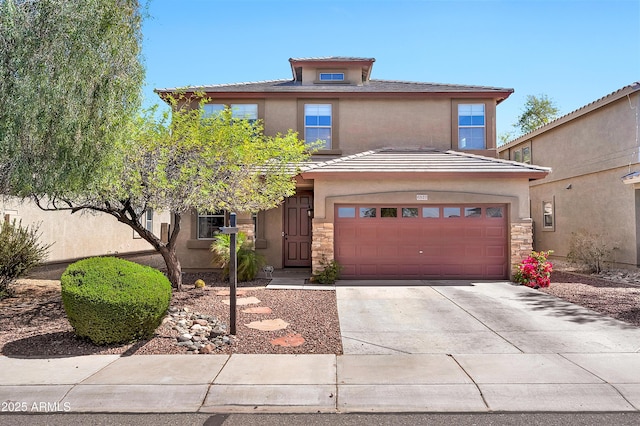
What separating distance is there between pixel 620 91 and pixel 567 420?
14.0 m

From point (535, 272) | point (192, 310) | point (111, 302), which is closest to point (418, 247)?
point (535, 272)

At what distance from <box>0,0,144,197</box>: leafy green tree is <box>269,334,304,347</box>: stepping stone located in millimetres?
4176

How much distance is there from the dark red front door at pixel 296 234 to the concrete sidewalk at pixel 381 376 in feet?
24.7

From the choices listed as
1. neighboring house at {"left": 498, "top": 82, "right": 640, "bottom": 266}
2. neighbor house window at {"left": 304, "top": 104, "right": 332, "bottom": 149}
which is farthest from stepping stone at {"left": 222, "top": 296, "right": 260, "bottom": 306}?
neighboring house at {"left": 498, "top": 82, "right": 640, "bottom": 266}

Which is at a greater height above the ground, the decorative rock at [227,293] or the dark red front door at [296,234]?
the dark red front door at [296,234]

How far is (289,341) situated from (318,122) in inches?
411

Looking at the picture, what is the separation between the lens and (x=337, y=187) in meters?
12.7

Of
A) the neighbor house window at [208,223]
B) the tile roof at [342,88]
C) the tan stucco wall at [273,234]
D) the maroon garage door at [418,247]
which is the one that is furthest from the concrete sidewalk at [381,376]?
the tile roof at [342,88]

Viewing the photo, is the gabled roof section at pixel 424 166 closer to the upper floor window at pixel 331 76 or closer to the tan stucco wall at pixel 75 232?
the upper floor window at pixel 331 76

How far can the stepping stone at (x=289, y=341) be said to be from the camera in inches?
256

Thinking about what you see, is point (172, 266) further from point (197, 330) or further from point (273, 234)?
point (273, 234)

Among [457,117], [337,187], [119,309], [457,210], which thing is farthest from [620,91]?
[119,309]

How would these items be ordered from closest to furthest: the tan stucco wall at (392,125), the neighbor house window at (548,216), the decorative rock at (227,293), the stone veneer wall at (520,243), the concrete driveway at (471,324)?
the concrete driveway at (471,324)
the decorative rock at (227,293)
the stone veneer wall at (520,243)
the tan stucco wall at (392,125)
the neighbor house window at (548,216)

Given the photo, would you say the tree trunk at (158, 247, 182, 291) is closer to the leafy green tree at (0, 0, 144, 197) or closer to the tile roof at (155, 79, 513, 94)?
the leafy green tree at (0, 0, 144, 197)
